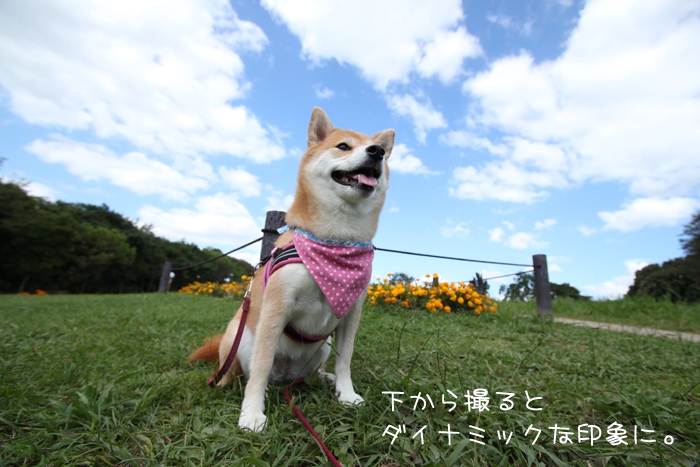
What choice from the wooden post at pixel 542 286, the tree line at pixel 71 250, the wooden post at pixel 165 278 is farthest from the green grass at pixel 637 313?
the tree line at pixel 71 250

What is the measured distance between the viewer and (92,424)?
166 cm

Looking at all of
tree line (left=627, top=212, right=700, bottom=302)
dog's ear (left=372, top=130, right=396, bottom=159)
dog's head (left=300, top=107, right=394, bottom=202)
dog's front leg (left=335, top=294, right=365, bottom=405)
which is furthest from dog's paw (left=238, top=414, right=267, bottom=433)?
tree line (left=627, top=212, right=700, bottom=302)

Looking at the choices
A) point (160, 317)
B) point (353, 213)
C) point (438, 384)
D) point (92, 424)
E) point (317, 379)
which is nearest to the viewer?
point (92, 424)

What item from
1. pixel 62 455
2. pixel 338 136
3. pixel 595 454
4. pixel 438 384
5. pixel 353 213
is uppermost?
pixel 338 136

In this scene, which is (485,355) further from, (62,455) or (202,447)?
(62,455)

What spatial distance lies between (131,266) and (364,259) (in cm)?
4556

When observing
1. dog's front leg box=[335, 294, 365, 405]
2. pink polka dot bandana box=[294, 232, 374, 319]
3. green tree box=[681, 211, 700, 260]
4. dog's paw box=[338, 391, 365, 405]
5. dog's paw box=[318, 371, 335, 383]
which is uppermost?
green tree box=[681, 211, 700, 260]

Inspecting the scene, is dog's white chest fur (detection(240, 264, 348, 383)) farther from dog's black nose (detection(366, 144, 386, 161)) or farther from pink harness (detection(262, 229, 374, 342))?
dog's black nose (detection(366, 144, 386, 161))

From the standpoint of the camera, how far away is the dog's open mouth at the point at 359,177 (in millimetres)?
2113

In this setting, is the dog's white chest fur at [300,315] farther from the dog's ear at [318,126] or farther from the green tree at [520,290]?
the green tree at [520,290]

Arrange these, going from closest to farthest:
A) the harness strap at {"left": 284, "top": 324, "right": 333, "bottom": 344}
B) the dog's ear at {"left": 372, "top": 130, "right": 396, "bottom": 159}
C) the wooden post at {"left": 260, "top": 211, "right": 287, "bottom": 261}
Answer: the harness strap at {"left": 284, "top": 324, "right": 333, "bottom": 344}, the dog's ear at {"left": 372, "top": 130, "right": 396, "bottom": 159}, the wooden post at {"left": 260, "top": 211, "right": 287, "bottom": 261}

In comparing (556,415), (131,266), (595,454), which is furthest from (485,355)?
(131,266)

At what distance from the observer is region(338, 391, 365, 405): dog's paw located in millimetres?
1924

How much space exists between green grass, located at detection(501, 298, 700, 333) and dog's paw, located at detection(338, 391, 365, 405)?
4.93 m
